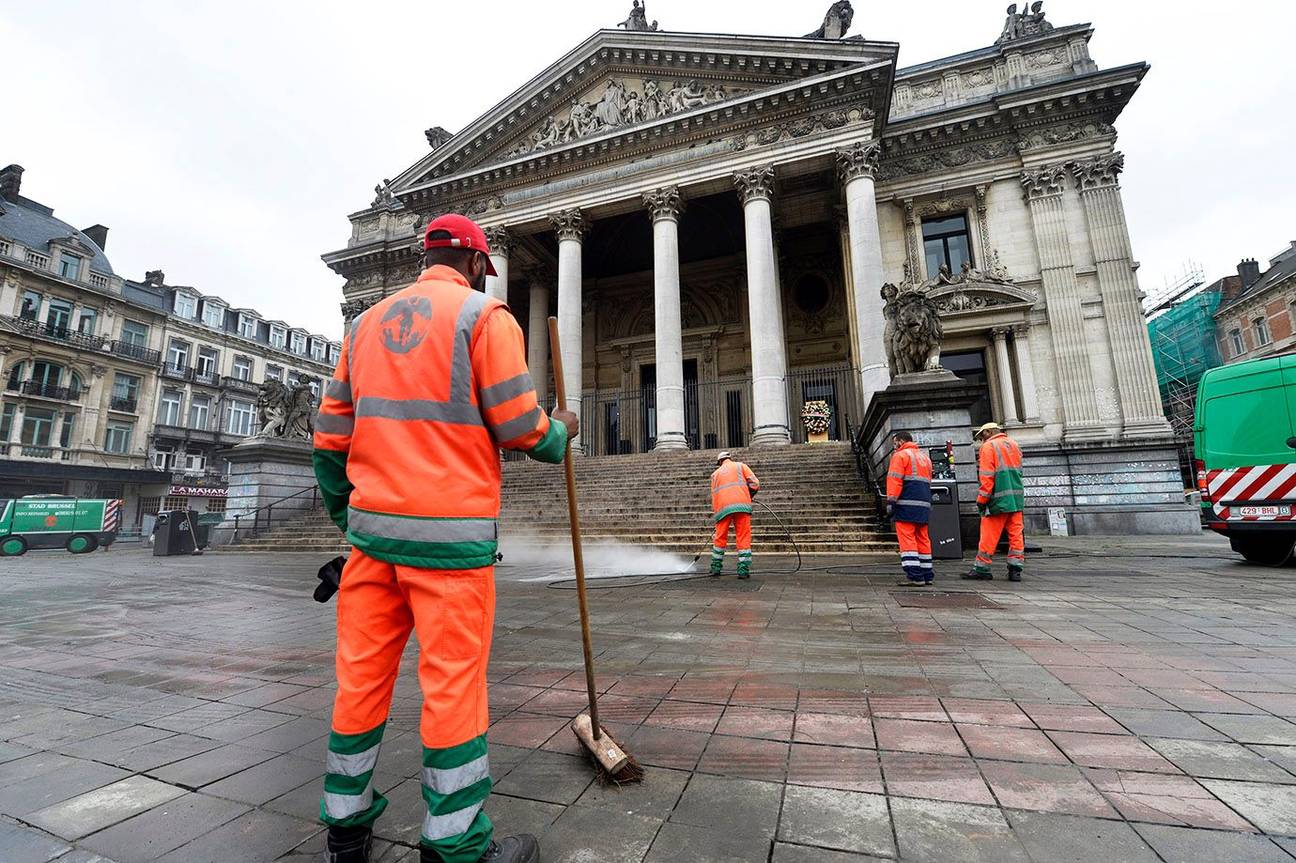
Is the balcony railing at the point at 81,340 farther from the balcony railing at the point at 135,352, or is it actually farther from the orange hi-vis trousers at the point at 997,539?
the orange hi-vis trousers at the point at 997,539

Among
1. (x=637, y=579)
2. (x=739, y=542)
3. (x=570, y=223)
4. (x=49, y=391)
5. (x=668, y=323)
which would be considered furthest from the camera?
(x=49, y=391)

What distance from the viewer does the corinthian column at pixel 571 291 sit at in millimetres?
18312

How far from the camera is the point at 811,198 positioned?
66.0 feet

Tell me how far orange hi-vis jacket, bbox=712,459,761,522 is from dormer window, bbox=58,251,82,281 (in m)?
41.1

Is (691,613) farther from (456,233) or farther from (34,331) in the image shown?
(34,331)

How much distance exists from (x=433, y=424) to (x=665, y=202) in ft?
59.4

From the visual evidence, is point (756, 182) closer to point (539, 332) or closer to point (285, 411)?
point (539, 332)

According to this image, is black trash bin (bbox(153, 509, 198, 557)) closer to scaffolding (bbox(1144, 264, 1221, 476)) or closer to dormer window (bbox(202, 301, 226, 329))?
dormer window (bbox(202, 301, 226, 329))

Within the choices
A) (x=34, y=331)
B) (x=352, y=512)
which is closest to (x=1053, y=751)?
(x=352, y=512)

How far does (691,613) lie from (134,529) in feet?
132

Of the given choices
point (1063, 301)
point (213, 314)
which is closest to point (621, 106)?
point (1063, 301)

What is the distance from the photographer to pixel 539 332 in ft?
73.2

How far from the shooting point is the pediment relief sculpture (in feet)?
60.4

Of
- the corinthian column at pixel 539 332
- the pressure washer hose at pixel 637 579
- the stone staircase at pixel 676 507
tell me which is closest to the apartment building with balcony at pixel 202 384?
the corinthian column at pixel 539 332
